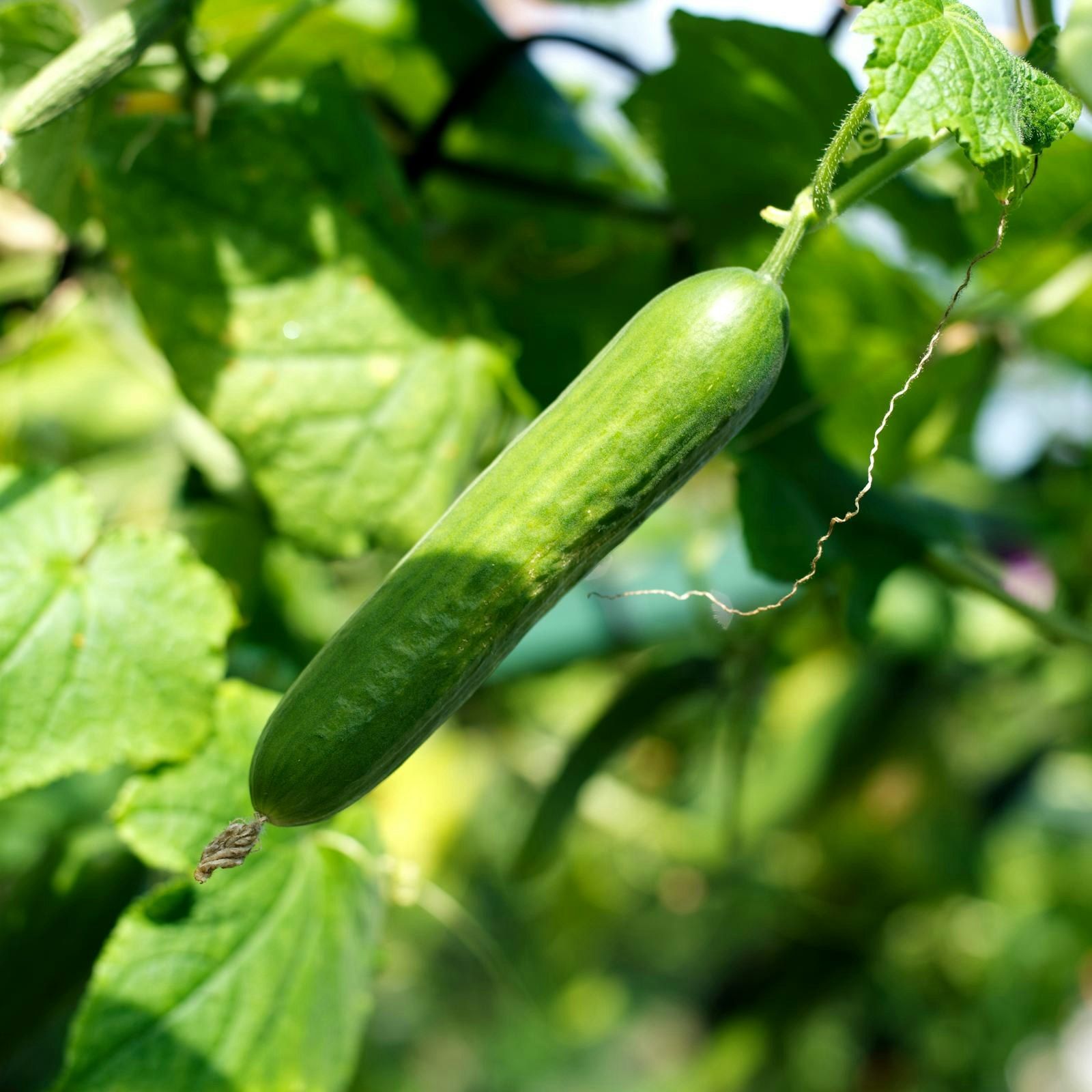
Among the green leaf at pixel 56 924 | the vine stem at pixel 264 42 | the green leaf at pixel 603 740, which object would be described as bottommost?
the green leaf at pixel 603 740

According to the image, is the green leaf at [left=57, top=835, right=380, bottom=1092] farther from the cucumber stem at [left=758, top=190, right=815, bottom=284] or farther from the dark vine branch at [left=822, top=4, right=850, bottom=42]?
the dark vine branch at [left=822, top=4, right=850, bottom=42]

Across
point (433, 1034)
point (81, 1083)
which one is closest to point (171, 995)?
point (81, 1083)

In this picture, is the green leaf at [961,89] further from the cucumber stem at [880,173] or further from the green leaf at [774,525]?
the green leaf at [774,525]

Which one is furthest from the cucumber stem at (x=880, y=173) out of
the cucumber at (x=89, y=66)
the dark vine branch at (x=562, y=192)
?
the dark vine branch at (x=562, y=192)

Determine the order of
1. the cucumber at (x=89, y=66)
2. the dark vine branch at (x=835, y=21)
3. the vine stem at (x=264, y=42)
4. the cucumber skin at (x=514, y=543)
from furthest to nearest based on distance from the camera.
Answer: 1. the dark vine branch at (x=835, y=21)
2. the vine stem at (x=264, y=42)
3. the cucumber at (x=89, y=66)
4. the cucumber skin at (x=514, y=543)

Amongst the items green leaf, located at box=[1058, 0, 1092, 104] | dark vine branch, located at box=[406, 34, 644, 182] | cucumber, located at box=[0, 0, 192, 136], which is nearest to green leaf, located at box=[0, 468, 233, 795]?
cucumber, located at box=[0, 0, 192, 136]

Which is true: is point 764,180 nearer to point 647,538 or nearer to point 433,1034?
point 647,538
